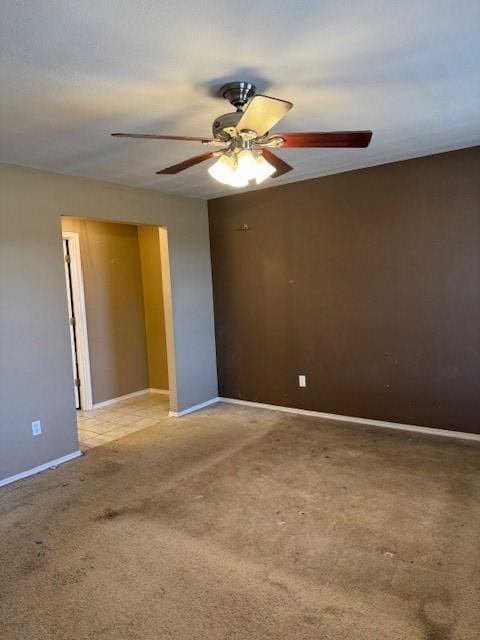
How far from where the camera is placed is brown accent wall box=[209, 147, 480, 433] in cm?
365

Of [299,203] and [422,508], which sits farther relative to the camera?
[299,203]

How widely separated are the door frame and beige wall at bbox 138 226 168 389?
0.95 meters

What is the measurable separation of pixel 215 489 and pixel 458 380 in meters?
2.23

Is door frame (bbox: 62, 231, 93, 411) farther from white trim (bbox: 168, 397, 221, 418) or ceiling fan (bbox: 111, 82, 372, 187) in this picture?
ceiling fan (bbox: 111, 82, 372, 187)

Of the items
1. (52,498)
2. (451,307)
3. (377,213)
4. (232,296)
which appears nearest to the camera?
(52,498)

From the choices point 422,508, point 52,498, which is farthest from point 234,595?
point 52,498

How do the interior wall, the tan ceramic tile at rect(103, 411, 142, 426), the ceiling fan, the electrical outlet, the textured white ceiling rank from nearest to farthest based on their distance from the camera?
the textured white ceiling < the ceiling fan < the electrical outlet < the tan ceramic tile at rect(103, 411, 142, 426) < the interior wall

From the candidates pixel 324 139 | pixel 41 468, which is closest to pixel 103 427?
pixel 41 468

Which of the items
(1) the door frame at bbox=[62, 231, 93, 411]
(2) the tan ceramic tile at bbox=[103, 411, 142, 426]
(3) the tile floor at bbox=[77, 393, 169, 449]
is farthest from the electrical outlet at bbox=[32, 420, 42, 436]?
(1) the door frame at bbox=[62, 231, 93, 411]

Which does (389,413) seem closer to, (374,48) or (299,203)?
(299,203)

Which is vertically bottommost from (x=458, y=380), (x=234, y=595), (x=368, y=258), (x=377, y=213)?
(x=234, y=595)

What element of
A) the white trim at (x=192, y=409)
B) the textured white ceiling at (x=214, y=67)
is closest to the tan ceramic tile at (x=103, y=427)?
the white trim at (x=192, y=409)

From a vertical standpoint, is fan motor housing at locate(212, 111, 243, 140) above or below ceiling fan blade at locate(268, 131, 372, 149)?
above

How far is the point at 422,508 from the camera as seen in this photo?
104 inches
